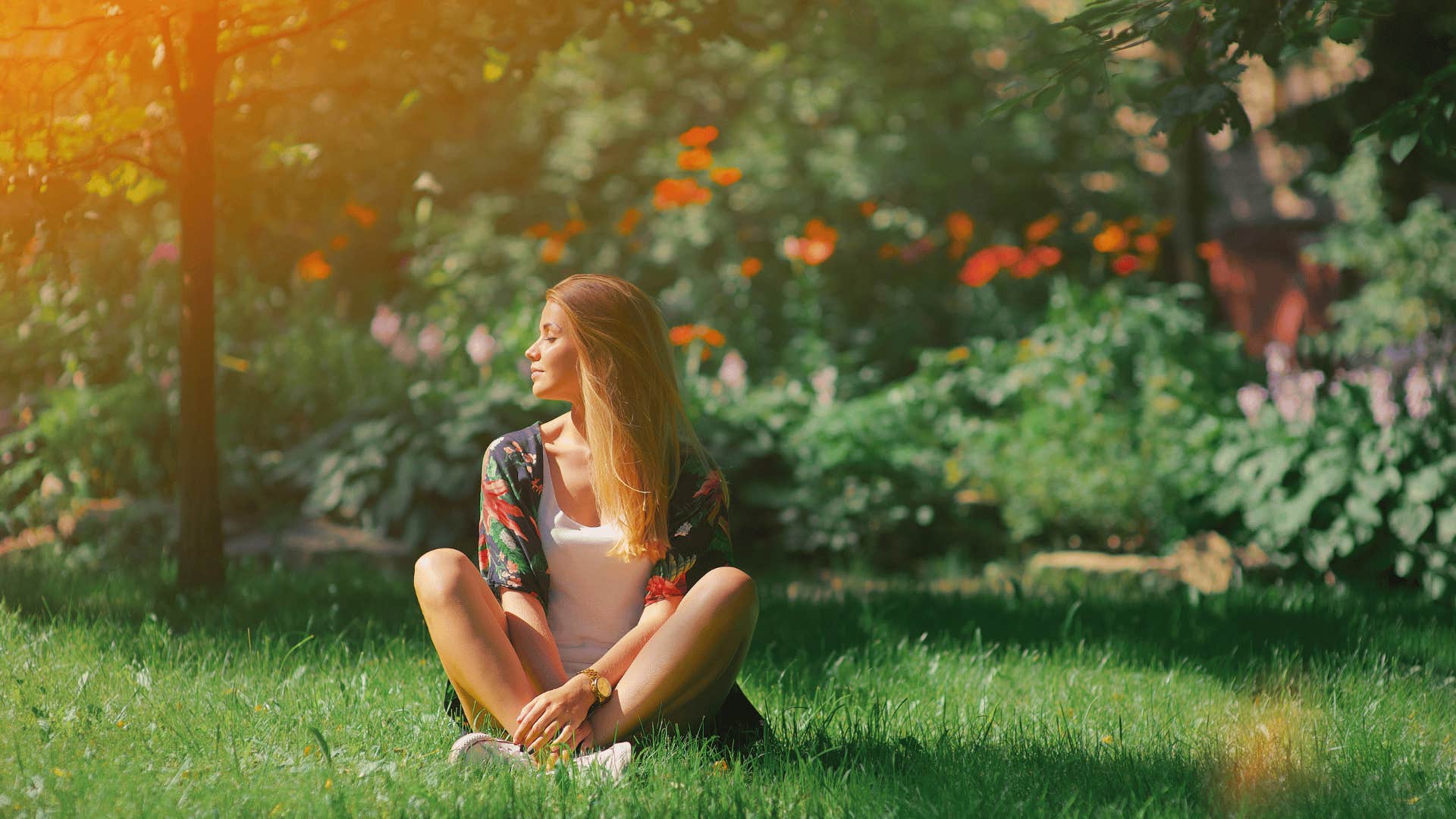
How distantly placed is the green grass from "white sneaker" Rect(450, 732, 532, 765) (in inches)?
1.7

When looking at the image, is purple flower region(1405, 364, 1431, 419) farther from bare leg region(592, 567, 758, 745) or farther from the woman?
bare leg region(592, 567, 758, 745)

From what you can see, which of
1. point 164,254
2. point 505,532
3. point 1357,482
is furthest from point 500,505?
point 164,254

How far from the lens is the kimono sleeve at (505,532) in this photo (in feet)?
9.55

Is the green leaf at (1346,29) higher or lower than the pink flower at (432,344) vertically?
higher

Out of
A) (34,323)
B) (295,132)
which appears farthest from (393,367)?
(295,132)

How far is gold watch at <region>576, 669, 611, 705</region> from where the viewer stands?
2.74 m

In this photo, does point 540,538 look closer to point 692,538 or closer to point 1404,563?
point 692,538

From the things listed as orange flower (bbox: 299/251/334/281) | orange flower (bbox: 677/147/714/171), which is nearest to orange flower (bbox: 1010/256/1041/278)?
orange flower (bbox: 677/147/714/171)

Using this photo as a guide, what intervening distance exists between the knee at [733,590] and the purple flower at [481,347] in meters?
4.30

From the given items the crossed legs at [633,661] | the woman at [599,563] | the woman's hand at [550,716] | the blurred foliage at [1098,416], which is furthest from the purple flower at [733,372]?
the woman's hand at [550,716]

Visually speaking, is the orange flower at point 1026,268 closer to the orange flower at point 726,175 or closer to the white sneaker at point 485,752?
the orange flower at point 726,175

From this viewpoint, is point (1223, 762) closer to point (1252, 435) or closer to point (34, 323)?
point (1252, 435)

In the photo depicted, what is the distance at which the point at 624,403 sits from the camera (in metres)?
2.94

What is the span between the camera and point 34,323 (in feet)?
20.6
